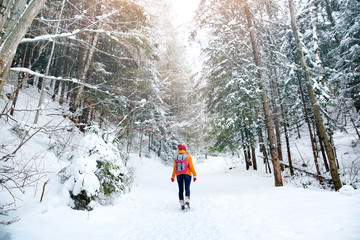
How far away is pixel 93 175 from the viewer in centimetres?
426

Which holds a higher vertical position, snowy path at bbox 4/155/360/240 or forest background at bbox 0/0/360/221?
forest background at bbox 0/0/360/221

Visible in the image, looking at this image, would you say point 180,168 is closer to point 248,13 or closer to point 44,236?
point 44,236

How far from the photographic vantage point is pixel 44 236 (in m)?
2.62

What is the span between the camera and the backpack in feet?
A: 16.5

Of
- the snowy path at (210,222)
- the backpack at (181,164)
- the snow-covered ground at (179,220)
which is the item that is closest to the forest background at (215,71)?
the snow-covered ground at (179,220)

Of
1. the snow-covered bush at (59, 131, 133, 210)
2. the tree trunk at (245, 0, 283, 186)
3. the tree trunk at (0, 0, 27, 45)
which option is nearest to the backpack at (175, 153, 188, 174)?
the snow-covered bush at (59, 131, 133, 210)

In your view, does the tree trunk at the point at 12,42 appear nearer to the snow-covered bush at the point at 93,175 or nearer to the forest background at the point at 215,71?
the forest background at the point at 215,71

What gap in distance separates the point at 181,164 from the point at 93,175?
7.87 ft

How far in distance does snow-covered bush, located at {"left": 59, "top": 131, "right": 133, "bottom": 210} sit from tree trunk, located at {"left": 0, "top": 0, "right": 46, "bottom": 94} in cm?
214

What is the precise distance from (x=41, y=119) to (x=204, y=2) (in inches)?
397

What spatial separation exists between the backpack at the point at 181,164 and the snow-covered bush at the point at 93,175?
74.9 inches

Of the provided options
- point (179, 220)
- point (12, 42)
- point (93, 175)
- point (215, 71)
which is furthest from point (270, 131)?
point (12, 42)

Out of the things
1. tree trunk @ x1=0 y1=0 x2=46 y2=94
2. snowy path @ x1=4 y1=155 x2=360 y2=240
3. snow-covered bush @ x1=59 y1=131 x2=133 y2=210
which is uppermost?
tree trunk @ x1=0 y1=0 x2=46 y2=94

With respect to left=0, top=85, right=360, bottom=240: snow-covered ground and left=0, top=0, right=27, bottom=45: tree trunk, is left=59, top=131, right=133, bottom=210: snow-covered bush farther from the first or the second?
left=0, top=0, right=27, bottom=45: tree trunk
